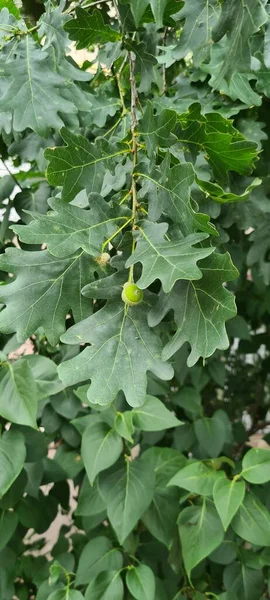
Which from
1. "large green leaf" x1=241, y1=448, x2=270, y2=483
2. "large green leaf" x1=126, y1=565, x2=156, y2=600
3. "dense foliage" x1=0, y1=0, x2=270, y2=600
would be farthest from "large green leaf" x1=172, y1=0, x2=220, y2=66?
"large green leaf" x1=126, y1=565, x2=156, y2=600

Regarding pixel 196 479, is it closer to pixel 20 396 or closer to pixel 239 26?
pixel 20 396

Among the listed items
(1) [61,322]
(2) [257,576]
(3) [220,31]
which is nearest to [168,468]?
(2) [257,576]

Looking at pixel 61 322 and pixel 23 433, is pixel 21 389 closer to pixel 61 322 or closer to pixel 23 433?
pixel 23 433

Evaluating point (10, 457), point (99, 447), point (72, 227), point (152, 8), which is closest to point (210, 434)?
point (99, 447)

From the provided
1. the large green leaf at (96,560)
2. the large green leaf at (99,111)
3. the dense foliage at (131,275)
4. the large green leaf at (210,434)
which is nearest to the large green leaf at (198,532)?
the dense foliage at (131,275)

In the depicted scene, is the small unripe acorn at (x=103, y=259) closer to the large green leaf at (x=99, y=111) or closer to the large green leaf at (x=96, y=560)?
the large green leaf at (x=99, y=111)
